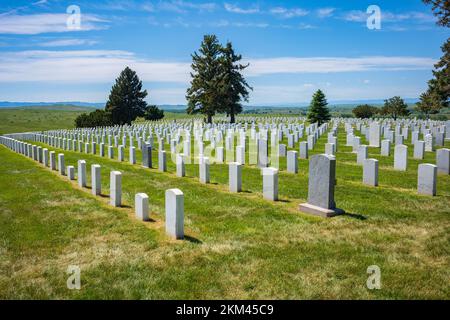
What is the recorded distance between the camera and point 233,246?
281 inches

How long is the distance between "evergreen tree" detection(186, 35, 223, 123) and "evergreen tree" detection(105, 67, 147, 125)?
12.8 m

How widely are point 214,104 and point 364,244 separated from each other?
50416 millimetres

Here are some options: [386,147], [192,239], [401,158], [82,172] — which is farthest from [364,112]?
[192,239]

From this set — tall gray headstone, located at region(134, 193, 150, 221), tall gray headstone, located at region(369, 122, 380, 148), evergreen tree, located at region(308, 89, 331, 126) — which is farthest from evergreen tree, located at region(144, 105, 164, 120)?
tall gray headstone, located at region(134, 193, 150, 221)

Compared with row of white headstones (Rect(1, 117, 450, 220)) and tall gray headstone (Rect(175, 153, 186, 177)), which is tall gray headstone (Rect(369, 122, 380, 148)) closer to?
row of white headstones (Rect(1, 117, 450, 220))

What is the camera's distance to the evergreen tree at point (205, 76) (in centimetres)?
5744

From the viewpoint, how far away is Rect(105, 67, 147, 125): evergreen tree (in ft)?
216

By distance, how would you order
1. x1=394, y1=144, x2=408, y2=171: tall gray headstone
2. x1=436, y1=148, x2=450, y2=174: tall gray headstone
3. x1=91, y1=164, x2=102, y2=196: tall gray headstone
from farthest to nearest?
x1=394, y1=144, x2=408, y2=171: tall gray headstone → x1=436, y1=148, x2=450, y2=174: tall gray headstone → x1=91, y1=164, x2=102, y2=196: tall gray headstone

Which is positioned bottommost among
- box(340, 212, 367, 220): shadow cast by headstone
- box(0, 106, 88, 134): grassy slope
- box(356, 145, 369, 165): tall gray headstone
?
box(340, 212, 367, 220): shadow cast by headstone

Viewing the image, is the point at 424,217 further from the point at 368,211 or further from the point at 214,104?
the point at 214,104

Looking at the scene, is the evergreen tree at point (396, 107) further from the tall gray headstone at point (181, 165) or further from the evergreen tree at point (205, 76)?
the tall gray headstone at point (181, 165)

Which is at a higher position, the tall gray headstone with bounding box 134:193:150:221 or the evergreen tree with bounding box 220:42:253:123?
the evergreen tree with bounding box 220:42:253:123

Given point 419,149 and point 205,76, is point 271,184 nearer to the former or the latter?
point 419,149

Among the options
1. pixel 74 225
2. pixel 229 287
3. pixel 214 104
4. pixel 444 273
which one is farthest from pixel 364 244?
pixel 214 104
